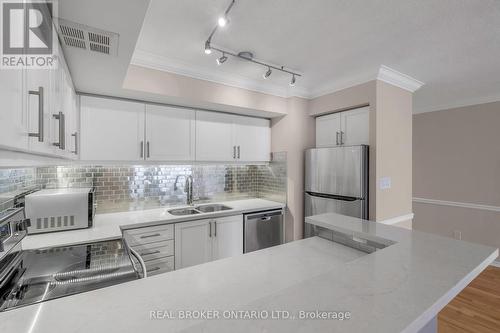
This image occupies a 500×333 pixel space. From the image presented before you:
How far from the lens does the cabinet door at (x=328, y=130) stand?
119 inches

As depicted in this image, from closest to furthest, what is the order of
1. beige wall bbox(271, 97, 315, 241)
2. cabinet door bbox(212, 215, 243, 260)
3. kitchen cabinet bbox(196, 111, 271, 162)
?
cabinet door bbox(212, 215, 243, 260), kitchen cabinet bbox(196, 111, 271, 162), beige wall bbox(271, 97, 315, 241)

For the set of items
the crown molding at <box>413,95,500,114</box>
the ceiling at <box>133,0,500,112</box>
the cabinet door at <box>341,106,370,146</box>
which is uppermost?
the ceiling at <box>133,0,500,112</box>

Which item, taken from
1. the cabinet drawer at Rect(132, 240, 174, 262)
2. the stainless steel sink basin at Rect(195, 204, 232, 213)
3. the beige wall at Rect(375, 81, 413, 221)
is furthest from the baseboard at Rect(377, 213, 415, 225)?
the cabinet drawer at Rect(132, 240, 174, 262)

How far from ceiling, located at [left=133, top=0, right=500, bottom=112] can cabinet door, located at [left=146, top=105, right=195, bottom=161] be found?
0.48m

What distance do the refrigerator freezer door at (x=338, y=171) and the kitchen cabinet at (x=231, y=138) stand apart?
68 cm

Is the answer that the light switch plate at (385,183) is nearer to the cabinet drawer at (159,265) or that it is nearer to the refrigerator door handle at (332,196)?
the refrigerator door handle at (332,196)

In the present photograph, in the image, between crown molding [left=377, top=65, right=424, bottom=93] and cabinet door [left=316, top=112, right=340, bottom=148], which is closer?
crown molding [left=377, top=65, right=424, bottom=93]

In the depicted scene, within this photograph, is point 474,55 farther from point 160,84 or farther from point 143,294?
point 143,294

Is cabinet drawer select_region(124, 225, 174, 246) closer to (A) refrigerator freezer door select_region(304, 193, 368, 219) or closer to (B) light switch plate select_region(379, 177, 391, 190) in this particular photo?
(A) refrigerator freezer door select_region(304, 193, 368, 219)

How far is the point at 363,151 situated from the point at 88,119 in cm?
280

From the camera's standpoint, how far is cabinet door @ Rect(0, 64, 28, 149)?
26.3 inches

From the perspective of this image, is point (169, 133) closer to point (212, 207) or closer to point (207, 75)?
point (207, 75)

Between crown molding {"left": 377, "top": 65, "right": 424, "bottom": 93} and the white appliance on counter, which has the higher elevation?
crown molding {"left": 377, "top": 65, "right": 424, "bottom": 93}

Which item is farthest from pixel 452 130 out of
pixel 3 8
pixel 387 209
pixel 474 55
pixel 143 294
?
pixel 3 8
